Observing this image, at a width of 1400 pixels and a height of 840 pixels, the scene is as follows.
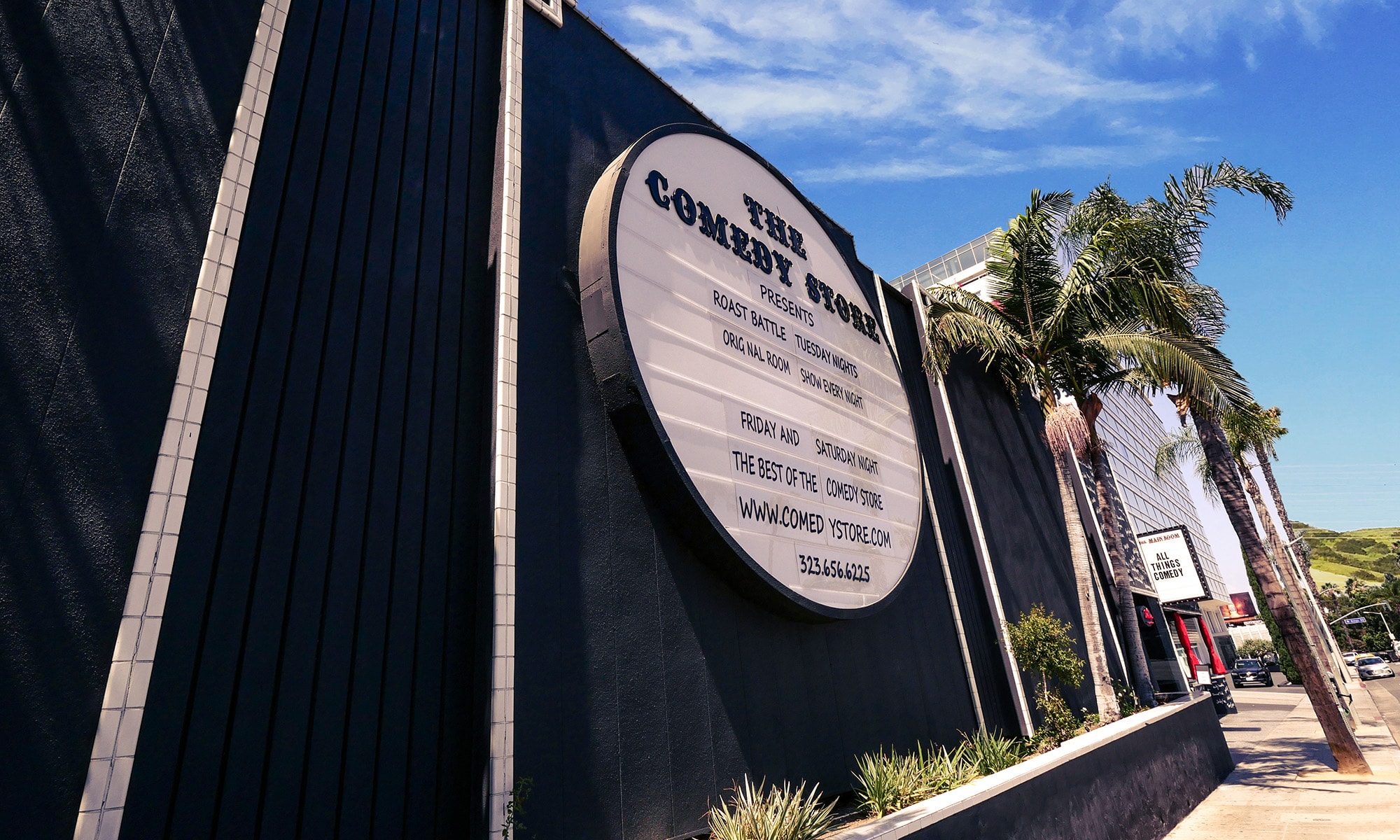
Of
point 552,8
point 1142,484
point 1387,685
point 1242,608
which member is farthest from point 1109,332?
point 1242,608

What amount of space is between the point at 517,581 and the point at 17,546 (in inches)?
126

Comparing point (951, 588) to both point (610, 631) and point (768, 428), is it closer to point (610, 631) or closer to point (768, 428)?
point (768, 428)

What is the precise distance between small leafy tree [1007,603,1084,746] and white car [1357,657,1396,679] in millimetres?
59064

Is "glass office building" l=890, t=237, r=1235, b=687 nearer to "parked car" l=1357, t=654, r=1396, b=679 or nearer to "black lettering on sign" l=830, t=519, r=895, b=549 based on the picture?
"black lettering on sign" l=830, t=519, r=895, b=549

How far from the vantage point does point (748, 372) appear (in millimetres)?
9250

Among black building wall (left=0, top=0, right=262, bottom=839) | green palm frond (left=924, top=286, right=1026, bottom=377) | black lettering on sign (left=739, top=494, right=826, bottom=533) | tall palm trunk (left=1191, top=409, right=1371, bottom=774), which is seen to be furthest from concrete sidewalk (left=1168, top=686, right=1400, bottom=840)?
black building wall (left=0, top=0, right=262, bottom=839)

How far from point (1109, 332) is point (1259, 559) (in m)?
6.35

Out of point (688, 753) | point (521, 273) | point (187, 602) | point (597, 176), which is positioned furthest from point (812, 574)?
point (187, 602)

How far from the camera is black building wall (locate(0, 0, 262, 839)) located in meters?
4.01

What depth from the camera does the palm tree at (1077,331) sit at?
1411cm

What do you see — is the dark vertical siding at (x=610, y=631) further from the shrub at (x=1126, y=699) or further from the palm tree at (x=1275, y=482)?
the palm tree at (x=1275, y=482)

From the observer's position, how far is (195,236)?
5293 mm

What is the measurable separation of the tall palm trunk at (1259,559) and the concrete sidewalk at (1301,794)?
1.13m

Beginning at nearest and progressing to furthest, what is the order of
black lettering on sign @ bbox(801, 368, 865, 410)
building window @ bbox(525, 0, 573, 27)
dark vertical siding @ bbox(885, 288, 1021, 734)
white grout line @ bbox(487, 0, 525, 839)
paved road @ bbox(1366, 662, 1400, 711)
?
white grout line @ bbox(487, 0, 525, 839) < building window @ bbox(525, 0, 573, 27) < black lettering on sign @ bbox(801, 368, 865, 410) < dark vertical siding @ bbox(885, 288, 1021, 734) < paved road @ bbox(1366, 662, 1400, 711)
